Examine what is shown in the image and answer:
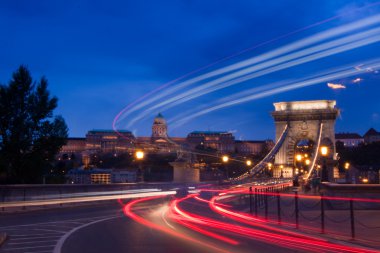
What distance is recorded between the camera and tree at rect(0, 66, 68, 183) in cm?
3528

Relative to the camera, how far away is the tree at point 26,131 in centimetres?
3528

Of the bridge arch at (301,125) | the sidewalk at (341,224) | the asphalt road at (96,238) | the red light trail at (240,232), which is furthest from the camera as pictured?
the bridge arch at (301,125)

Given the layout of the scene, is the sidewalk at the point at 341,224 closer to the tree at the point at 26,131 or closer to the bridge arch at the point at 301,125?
the tree at the point at 26,131

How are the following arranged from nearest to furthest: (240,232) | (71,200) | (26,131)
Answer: (240,232)
(71,200)
(26,131)

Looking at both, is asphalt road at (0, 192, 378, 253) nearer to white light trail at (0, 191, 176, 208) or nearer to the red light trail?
the red light trail

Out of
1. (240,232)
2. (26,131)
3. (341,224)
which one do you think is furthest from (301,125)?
(240,232)

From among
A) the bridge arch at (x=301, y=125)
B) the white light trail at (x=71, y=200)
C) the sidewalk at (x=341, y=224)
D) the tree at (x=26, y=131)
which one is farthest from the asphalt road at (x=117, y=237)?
the bridge arch at (x=301, y=125)

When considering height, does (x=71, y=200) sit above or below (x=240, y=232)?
above

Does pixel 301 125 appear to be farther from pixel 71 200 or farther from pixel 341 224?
pixel 341 224

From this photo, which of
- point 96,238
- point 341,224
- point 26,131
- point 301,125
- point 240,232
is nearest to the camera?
point 96,238

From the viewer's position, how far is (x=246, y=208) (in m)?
26.0

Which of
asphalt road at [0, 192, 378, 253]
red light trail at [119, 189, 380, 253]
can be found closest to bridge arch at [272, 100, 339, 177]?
red light trail at [119, 189, 380, 253]

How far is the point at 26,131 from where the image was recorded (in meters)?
36.3

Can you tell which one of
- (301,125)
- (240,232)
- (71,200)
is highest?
(301,125)
